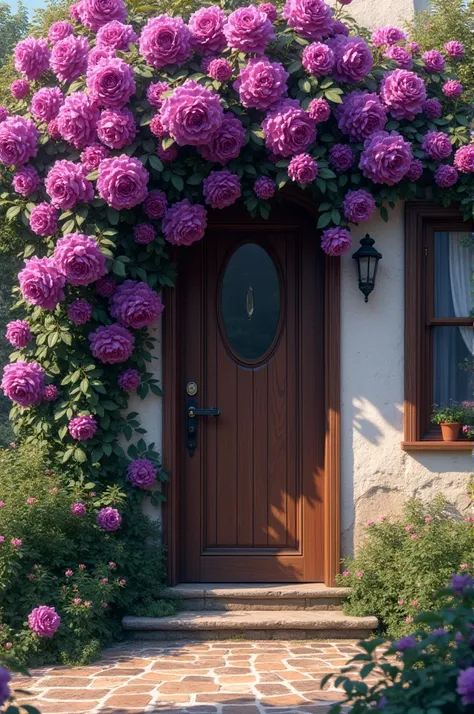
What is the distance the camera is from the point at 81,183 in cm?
564

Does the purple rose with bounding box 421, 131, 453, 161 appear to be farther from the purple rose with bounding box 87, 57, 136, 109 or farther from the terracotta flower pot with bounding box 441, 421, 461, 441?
the purple rose with bounding box 87, 57, 136, 109

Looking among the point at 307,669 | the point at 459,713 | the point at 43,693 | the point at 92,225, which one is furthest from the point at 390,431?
the point at 459,713

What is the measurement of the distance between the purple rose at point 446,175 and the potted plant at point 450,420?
5.05 ft

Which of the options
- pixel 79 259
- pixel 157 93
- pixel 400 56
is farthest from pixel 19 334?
pixel 400 56

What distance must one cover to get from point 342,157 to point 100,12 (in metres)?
1.94

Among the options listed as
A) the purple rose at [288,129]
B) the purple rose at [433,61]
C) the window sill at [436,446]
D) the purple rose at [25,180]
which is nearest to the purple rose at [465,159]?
the purple rose at [433,61]

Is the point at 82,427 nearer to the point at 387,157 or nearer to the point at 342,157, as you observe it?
A: the point at 342,157

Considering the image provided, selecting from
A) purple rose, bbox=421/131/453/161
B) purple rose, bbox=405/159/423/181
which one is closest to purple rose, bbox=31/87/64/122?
purple rose, bbox=405/159/423/181

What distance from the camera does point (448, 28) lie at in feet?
20.8

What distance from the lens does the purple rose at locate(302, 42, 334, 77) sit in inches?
223

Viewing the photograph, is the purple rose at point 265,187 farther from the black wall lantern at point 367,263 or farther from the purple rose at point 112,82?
the purple rose at point 112,82

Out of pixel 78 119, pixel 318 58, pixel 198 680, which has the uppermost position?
pixel 318 58

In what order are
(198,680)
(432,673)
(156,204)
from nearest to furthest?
(432,673) → (198,680) → (156,204)

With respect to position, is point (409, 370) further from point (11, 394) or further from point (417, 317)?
point (11, 394)
